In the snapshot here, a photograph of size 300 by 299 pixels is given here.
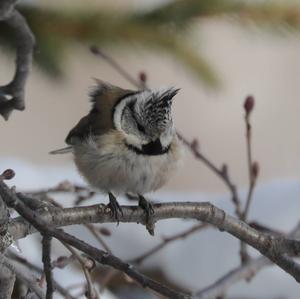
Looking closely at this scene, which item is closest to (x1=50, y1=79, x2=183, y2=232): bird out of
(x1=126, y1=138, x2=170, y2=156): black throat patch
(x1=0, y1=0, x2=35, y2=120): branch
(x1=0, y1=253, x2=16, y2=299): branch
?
(x1=126, y1=138, x2=170, y2=156): black throat patch

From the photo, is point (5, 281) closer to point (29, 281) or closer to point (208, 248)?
point (29, 281)

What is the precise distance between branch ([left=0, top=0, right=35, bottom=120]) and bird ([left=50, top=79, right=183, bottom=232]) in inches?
8.7

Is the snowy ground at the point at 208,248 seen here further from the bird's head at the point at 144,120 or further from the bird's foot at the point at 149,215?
the bird's foot at the point at 149,215

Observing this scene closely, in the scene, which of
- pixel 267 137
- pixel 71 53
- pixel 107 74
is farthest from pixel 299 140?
pixel 71 53

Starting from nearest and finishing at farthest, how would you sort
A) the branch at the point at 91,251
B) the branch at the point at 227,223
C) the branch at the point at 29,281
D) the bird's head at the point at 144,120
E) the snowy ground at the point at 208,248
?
the branch at the point at 91,251 < the branch at the point at 29,281 < the branch at the point at 227,223 < the bird's head at the point at 144,120 < the snowy ground at the point at 208,248

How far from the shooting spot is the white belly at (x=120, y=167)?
1288 mm

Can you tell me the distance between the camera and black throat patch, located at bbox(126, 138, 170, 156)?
1.30 metres

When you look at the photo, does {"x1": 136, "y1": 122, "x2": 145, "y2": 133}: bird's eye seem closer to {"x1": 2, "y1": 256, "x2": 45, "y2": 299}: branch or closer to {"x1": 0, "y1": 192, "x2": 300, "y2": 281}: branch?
{"x1": 0, "y1": 192, "x2": 300, "y2": 281}: branch

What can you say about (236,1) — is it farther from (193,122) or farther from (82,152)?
(193,122)

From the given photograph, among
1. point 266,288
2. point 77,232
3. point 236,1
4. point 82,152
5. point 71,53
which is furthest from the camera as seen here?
point 71,53

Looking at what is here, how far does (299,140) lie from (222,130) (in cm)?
38

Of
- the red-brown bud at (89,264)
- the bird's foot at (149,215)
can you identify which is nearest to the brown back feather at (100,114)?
the bird's foot at (149,215)

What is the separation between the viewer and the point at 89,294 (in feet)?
2.89

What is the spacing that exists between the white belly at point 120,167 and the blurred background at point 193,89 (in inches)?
4.4
